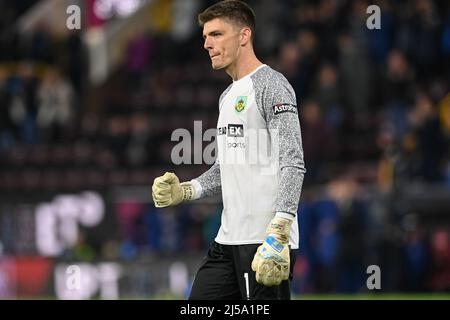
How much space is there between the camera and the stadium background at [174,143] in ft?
53.7

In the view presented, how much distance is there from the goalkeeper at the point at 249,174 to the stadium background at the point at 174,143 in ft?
28.9

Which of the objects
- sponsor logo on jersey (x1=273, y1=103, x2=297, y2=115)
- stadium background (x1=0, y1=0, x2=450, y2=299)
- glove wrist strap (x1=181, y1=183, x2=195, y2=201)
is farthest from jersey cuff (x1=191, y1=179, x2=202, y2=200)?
stadium background (x1=0, y1=0, x2=450, y2=299)

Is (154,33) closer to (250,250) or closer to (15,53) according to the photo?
(15,53)

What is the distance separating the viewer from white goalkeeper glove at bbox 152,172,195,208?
6.93 m

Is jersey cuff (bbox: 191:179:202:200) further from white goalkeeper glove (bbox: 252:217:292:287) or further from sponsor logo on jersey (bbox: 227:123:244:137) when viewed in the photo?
white goalkeeper glove (bbox: 252:217:292:287)

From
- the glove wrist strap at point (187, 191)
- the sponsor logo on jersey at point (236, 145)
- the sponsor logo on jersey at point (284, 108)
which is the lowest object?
the glove wrist strap at point (187, 191)

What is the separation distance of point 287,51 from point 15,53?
6.12 metres

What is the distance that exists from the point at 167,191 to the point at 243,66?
85 cm

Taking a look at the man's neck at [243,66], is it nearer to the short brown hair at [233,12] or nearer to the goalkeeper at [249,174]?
the goalkeeper at [249,174]

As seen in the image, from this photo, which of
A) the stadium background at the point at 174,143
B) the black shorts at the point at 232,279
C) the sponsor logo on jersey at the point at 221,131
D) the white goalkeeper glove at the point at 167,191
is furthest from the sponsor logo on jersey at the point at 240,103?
the stadium background at the point at 174,143

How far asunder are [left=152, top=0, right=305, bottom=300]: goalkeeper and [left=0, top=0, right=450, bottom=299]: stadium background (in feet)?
28.9

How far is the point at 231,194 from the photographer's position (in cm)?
664

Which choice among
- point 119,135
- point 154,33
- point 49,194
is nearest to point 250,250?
point 49,194

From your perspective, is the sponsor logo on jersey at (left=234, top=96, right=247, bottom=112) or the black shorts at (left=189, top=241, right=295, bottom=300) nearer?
the black shorts at (left=189, top=241, right=295, bottom=300)
